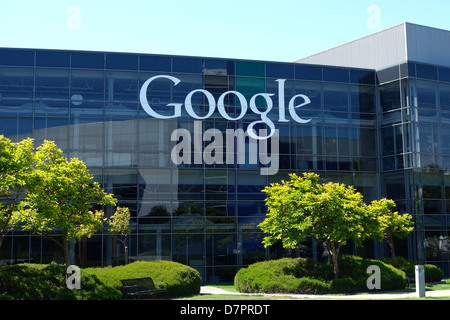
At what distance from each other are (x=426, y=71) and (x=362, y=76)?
409cm

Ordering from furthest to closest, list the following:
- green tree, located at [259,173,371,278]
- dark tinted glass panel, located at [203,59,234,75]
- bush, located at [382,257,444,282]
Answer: dark tinted glass panel, located at [203,59,234,75], bush, located at [382,257,444,282], green tree, located at [259,173,371,278]

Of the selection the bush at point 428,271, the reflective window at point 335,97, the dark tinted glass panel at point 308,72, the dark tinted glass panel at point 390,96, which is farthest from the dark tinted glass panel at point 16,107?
the bush at point 428,271

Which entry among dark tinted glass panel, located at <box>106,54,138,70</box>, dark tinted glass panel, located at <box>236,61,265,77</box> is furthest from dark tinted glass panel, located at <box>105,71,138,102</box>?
dark tinted glass panel, located at <box>236,61,265,77</box>

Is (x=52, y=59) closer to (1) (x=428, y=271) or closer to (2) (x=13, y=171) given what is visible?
(2) (x=13, y=171)

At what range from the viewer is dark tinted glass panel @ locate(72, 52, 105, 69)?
36750 mm

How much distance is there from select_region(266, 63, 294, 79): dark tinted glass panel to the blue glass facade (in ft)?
0.23

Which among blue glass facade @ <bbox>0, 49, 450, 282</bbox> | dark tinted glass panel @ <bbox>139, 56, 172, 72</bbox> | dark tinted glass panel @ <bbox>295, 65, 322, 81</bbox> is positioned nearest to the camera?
blue glass facade @ <bbox>0, 49, 450, 282</bbox>

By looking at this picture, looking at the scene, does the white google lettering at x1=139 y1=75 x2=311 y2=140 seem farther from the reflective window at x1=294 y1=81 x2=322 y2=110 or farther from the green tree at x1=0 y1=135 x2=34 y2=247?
the green tree at x1=0 y1=135 x2=34 y2=247

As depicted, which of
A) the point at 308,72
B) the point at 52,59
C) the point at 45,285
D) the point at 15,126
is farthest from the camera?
the point at 308,72

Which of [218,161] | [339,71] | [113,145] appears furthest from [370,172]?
[113,145]

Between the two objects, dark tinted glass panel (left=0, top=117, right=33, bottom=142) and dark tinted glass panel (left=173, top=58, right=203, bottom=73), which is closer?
dark tinted glass panel (left=0, top=117, right=33, bottom=142)

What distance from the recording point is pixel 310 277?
2741cm

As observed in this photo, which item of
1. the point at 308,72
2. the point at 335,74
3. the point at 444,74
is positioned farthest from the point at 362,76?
the point at 444,74

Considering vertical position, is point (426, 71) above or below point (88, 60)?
below
